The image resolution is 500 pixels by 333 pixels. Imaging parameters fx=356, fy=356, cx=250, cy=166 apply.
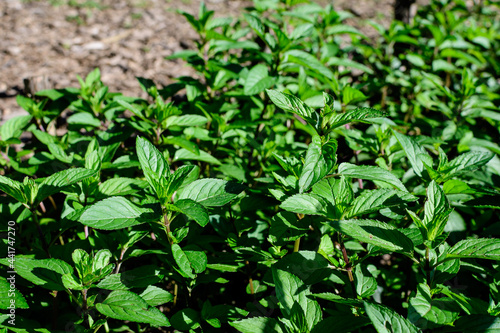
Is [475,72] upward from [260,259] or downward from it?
upward

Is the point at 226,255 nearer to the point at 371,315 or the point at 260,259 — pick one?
the point at 260,259

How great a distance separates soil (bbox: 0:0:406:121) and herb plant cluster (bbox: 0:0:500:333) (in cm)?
162

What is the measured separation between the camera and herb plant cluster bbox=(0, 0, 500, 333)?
138 centimetres

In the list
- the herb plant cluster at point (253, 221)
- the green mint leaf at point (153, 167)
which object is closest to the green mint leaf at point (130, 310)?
the herb plant cluster at point (253, 221)

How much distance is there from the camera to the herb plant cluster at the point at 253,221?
138 cm

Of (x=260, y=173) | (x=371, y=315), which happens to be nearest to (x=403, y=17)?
(x=260, y=173)

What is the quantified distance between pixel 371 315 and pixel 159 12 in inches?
221

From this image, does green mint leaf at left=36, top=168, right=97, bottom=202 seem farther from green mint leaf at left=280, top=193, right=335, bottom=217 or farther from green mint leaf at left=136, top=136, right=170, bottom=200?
green mint leaf at left=280, top=193, right=335, bottom=217

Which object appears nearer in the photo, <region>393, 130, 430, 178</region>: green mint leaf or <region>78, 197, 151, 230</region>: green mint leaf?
<region>78, 197, 151, 230</region>: green mint leaf

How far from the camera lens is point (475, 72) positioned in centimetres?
392

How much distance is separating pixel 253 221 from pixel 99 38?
4.14m

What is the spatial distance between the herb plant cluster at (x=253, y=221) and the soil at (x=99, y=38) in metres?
1.62

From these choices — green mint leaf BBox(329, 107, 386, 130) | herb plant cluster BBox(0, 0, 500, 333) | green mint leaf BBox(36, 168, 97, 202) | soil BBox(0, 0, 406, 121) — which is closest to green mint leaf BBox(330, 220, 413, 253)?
herb plant cluster BBox(0, 0, 500, 333)

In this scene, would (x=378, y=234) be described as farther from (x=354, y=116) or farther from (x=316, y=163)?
(x=354, y=116)
